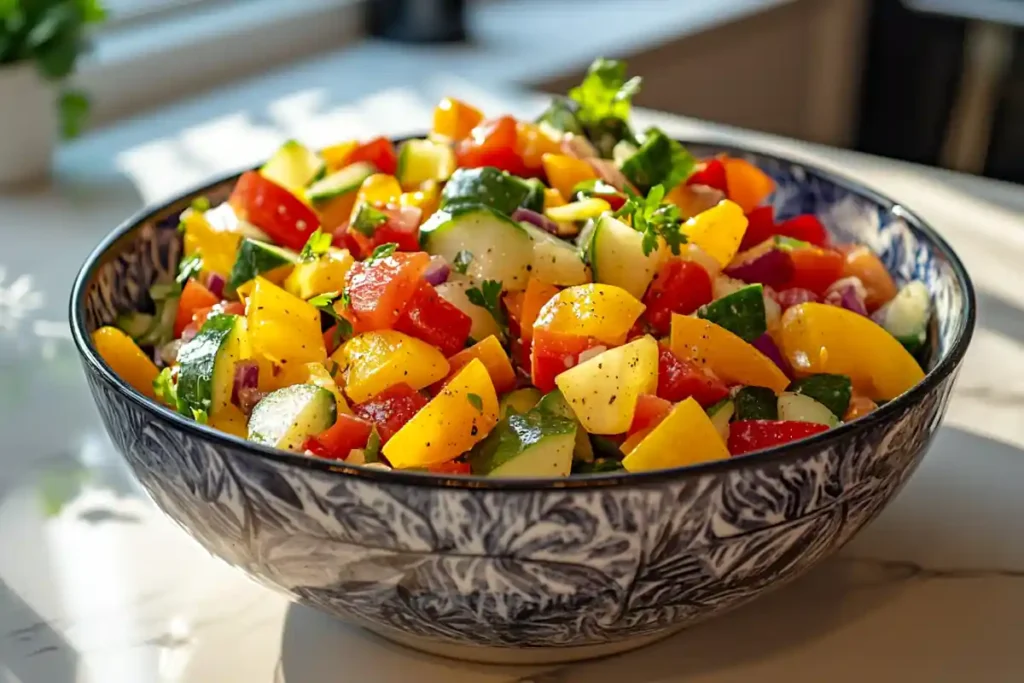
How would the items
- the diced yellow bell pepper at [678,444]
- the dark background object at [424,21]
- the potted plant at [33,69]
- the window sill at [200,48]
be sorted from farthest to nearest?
the dark background object at [424,21] → the window sill at [200,48] → the potted plant at [33,69] → the diced yellow bell pepper at [678,444]

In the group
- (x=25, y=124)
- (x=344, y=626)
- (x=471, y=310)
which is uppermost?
(x=471, y=310)

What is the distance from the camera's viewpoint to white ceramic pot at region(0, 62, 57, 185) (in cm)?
182

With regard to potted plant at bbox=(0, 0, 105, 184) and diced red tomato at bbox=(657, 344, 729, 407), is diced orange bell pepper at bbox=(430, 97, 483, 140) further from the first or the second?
potted plant at bbox=(0, 0, 105, 184)

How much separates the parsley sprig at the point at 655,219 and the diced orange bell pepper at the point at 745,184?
230 mm

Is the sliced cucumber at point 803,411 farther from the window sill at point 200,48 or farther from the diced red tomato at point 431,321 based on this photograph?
the window sill at point 200,48

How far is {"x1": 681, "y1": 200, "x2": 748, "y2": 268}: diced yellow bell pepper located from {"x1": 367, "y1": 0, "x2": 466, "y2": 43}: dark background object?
6.21 ft

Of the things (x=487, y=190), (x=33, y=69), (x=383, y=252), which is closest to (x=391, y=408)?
(x=383, y=252)

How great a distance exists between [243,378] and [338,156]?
1.22 feet

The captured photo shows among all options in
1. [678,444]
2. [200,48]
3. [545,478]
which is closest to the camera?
[545,478]

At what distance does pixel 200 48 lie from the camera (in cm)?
247

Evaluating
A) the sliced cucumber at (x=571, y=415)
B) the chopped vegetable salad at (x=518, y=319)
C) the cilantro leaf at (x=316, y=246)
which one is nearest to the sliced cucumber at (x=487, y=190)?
the chopped vegetable salad at (x=518, y=319)

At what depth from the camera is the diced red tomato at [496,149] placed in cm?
110

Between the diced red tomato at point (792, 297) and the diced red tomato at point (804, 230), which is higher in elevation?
the diced red tomato at point (804, 230)

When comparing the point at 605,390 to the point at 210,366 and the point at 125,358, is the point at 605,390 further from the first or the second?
the point at 125,358
